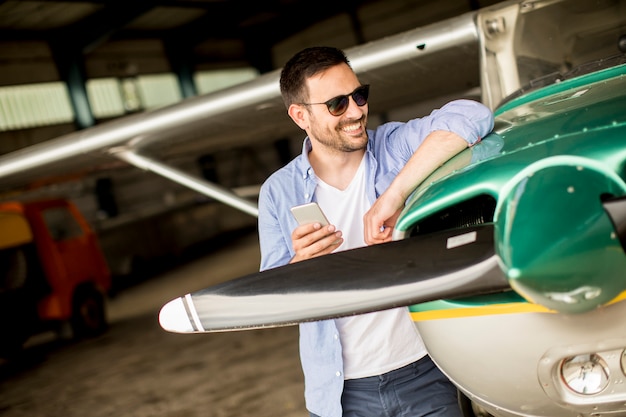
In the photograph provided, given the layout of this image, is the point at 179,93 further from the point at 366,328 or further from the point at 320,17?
the point at 366,328

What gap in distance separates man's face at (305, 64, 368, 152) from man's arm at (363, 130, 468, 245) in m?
0.22

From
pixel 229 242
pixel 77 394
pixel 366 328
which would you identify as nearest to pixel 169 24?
pixel 229 242

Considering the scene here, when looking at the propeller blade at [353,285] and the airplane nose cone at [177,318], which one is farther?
the airplane nose cone at [177,318]

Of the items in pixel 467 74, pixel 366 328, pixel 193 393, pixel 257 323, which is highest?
pixel 467 74

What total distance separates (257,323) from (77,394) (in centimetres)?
404

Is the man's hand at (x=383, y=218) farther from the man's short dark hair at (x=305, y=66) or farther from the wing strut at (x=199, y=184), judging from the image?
the wing strut at (x=199, y=184)

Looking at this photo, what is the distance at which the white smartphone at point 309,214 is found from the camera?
5.14 feet

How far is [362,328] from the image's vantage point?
188 centimetres

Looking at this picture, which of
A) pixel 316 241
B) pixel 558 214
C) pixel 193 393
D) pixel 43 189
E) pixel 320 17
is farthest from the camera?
pixel 320 17

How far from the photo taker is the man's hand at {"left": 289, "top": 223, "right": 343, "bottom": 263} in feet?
5.27

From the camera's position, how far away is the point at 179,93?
17.3 metres

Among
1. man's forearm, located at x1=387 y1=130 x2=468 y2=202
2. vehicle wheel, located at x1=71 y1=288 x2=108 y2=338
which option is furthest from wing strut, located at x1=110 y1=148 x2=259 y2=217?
vehicle wheel, located at x1=71 y1=288 x2=108 y2=338

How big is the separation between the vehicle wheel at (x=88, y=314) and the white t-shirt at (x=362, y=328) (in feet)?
18.3

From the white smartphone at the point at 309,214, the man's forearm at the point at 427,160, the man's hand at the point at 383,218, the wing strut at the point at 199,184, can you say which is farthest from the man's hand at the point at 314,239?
the wing strut at the point at 199,184
